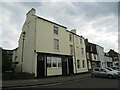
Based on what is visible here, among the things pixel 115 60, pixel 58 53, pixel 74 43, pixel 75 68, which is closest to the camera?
pixel 58 53

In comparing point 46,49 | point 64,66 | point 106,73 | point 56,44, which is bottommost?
point 106,73

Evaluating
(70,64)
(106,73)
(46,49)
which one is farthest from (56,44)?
(106,73)

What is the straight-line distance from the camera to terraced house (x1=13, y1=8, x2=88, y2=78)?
61.3 feet

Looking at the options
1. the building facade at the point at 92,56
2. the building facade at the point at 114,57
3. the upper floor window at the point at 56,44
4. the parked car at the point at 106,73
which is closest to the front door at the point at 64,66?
the upper floor window at the point at 56,44

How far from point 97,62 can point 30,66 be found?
87.4ft

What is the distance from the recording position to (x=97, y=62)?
3909 centimetres

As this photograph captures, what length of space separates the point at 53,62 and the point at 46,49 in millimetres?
2658

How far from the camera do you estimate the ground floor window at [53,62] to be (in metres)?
19.9

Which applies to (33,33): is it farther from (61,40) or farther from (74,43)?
(74,43)

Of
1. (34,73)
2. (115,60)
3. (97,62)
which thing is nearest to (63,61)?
(34,73)

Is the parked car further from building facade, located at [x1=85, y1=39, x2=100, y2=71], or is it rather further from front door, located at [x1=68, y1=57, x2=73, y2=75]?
building facade, located at [x1=85, y1=39, x2=100, y2=71]

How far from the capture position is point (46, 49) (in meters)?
19.9

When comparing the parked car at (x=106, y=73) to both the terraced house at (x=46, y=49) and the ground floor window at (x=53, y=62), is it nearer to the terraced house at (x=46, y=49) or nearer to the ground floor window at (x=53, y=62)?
the terraced house at (x=46, y=49)

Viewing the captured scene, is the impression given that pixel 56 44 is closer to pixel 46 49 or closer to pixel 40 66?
pixel 46 49
